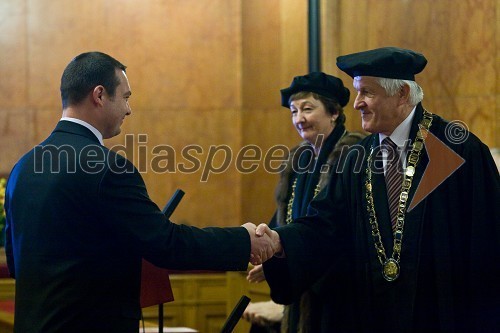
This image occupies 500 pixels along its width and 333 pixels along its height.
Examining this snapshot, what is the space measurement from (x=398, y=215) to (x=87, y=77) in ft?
4.33

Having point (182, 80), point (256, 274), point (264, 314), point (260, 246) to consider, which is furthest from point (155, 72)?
point (260, 246)

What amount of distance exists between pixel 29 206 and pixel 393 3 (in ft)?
11.9

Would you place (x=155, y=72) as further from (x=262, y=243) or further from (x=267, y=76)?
(x=262, y=243)

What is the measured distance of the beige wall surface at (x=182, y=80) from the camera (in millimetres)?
7457

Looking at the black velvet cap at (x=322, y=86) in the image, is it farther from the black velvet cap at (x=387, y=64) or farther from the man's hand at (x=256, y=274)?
the black velvet cap at (x=387, y=64)

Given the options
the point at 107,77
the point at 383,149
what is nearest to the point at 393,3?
the point at 383,149

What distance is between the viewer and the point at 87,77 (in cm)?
337

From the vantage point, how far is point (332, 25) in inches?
257

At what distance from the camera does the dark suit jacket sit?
3113mm

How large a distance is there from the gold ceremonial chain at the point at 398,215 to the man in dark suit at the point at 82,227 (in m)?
0.79

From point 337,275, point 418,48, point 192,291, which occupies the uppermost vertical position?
point 418,48

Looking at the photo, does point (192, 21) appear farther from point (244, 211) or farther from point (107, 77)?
point (107, 77)

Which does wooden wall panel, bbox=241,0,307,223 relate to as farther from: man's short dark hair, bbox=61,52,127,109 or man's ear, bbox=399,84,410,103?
man's short dark hair, bbox=61,52,127,109

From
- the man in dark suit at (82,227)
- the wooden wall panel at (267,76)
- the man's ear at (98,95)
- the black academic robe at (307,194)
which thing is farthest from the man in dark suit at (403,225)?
the wooden wall panel at (267,76)
